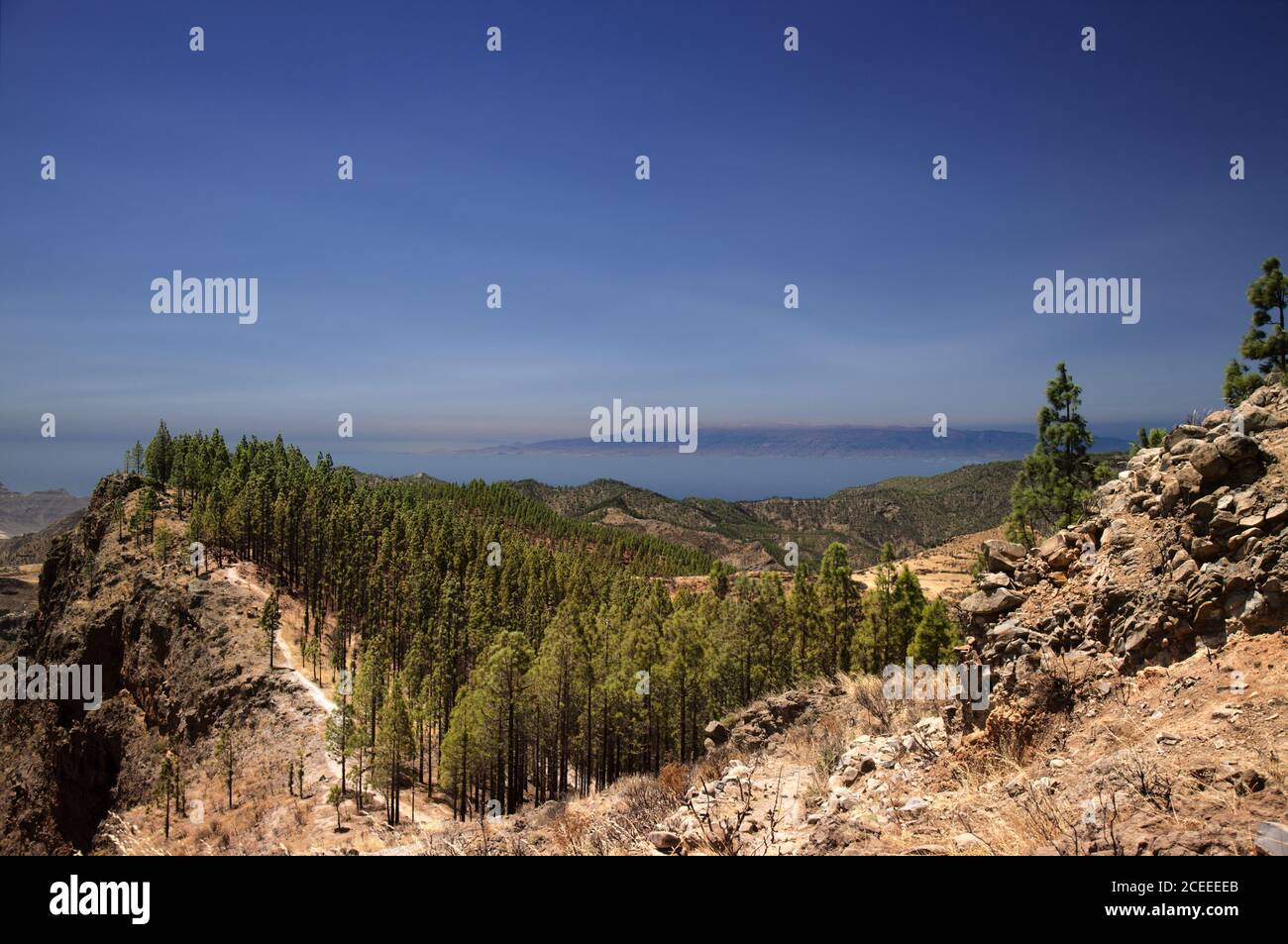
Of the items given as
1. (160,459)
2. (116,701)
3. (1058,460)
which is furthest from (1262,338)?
(160,459)

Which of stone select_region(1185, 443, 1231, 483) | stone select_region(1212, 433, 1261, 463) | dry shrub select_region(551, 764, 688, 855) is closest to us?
dry shrub select_region(551, 764, 688, 855)

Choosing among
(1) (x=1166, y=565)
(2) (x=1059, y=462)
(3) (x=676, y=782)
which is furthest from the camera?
(2) (x=1059, y=462)

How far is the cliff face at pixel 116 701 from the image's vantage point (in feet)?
175

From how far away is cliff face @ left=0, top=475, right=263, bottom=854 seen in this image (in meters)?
53.4

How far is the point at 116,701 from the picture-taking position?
63.2 m

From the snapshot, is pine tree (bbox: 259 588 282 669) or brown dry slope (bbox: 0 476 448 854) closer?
brown dry slope (bbox: 0 476 448 854)

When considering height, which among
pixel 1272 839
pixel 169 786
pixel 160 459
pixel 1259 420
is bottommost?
pixel 169 786

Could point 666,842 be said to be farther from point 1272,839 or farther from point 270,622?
point 270,622

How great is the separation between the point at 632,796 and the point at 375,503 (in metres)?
76.8

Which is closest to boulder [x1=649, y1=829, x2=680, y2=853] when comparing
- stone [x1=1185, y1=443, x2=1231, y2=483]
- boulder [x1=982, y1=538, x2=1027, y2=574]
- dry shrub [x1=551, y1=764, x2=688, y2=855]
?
dry shrub [x1=551, y1=764, x2=688, y2=855]

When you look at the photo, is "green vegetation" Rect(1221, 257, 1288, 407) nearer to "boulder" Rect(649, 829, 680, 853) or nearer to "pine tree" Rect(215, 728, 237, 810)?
"boulder" Rect(649, 829, 680, 853)

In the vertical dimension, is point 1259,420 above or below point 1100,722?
above

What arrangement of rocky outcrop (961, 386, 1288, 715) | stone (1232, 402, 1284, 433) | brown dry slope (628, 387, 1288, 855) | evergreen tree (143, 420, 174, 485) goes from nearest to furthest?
brown dry slope (628, 387, 1288, 855)
rocky outcrop (961, 386, 1288, 715)
stone (1232, 402, 1284, 433)
evergreen tree (143, 420, 174, 485)
